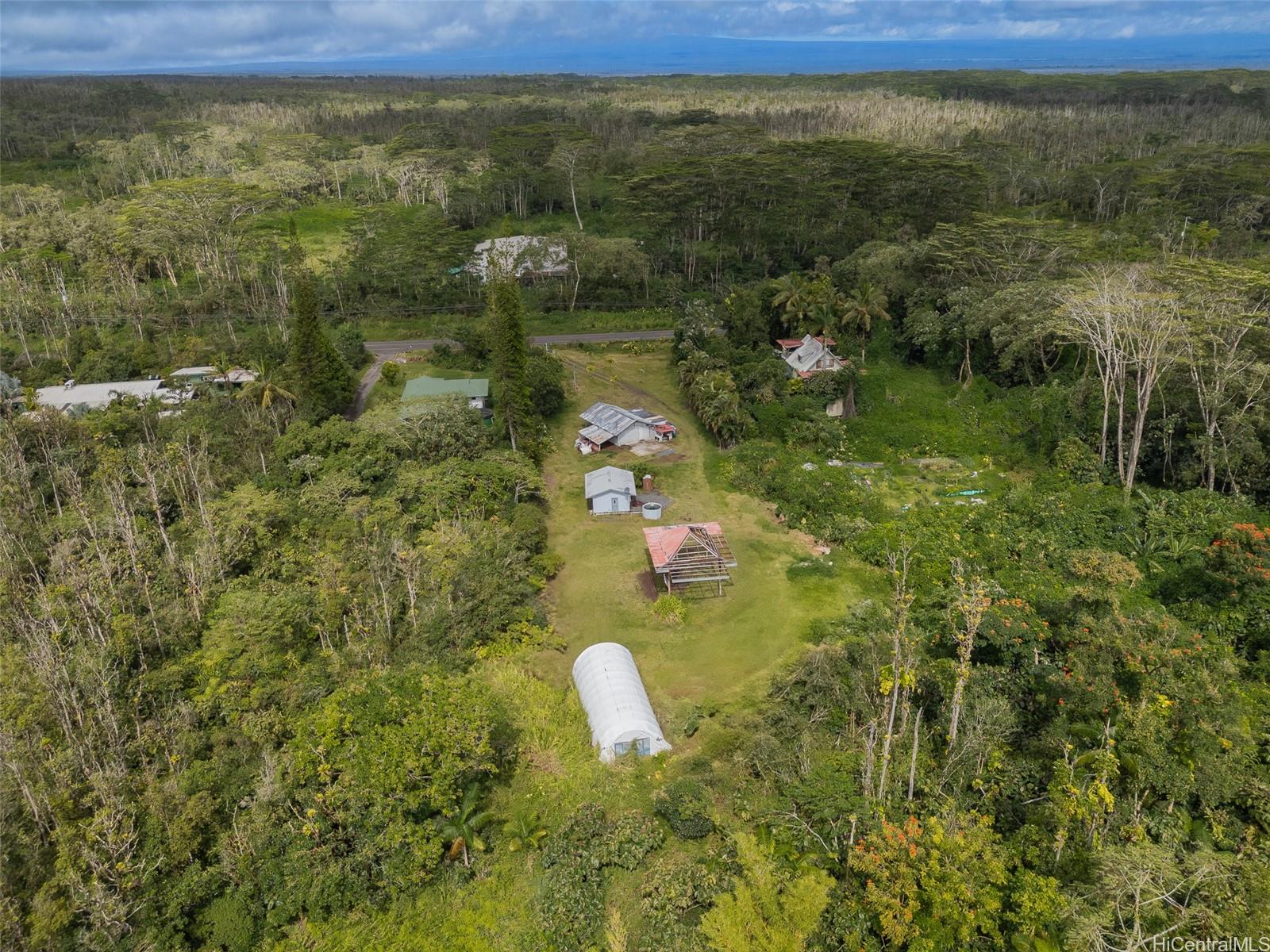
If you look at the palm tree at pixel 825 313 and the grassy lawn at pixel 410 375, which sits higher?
the palm tree at pixel 825 313

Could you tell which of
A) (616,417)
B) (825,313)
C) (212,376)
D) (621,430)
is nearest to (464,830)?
(621,430)

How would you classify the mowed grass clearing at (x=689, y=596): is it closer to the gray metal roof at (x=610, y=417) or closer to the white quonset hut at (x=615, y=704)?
the white quonset hut at (x=615, y=704)

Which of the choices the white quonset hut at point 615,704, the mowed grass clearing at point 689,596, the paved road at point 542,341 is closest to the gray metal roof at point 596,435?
the mowed grass clearing at point 689,596

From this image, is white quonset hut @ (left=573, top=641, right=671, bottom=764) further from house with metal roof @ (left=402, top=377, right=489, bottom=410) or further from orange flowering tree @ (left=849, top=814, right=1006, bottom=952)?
house with metal roof @ (left=402, top=377, right=489, bottom=410)

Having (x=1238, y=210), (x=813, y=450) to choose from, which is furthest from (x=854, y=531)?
(x=1238, y=210)

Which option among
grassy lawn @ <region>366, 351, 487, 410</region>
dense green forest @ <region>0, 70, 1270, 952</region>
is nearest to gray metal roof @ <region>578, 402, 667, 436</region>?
dense green forest @ <region>0, 70, 1270, 952</region>

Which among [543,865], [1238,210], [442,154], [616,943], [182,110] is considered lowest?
[543,865]

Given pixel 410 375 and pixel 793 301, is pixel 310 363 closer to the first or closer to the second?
pixel 410 375

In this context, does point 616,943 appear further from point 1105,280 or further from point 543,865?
point 1105,280
